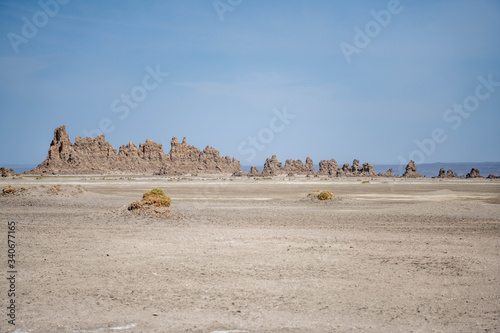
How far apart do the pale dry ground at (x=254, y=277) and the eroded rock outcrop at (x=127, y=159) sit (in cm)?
10669

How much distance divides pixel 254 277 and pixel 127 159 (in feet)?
434

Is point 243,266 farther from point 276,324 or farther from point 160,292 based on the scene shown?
point 276,324

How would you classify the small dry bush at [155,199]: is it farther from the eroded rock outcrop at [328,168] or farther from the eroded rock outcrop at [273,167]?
the eroded rock outcrop at [273,167]

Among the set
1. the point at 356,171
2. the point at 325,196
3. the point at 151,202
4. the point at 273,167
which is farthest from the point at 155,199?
the point at 273,167

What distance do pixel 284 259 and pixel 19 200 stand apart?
897 inches

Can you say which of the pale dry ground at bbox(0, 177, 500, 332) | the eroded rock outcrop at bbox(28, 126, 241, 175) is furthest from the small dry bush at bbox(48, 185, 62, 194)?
the eroded rock outcrop at bbox(28, 126, 241, 175)

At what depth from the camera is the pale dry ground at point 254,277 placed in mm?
6234

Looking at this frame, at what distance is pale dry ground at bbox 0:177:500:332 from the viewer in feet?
20.5

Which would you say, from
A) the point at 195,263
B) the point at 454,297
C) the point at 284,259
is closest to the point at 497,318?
the point at 454,297

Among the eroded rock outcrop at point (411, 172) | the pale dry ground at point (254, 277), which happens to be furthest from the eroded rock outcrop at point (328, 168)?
the pale dry ground at point (254, 277)

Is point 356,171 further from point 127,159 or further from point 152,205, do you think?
point 152,205

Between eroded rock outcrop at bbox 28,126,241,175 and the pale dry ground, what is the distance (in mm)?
106690

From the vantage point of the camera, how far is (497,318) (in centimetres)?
634

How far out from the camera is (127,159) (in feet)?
443
